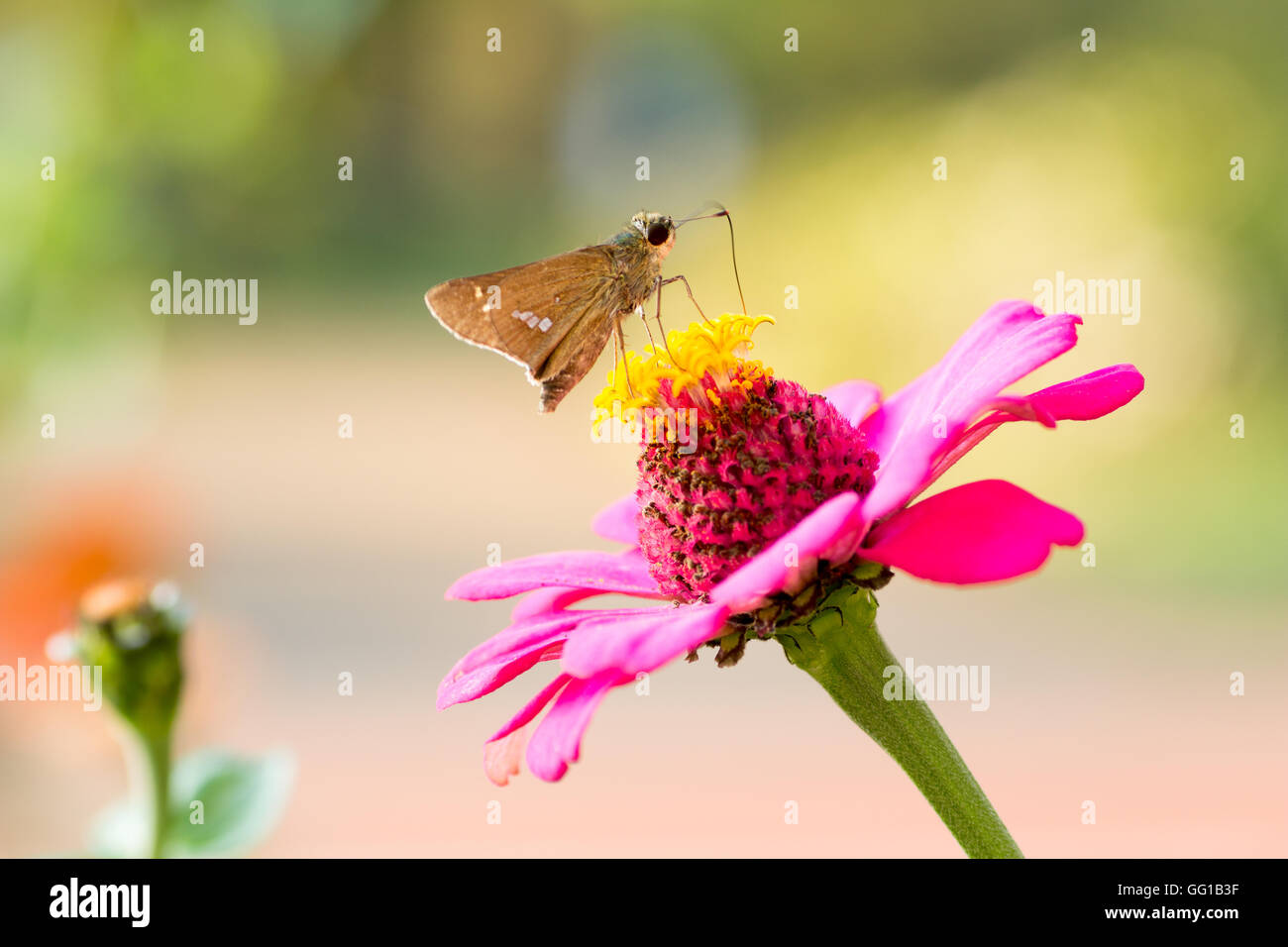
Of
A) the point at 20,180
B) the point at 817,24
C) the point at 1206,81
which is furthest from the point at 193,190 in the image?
the point at 1206,81

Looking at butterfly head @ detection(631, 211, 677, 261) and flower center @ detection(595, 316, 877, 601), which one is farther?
butterfly head @ detection(631, 211, 677, 261)

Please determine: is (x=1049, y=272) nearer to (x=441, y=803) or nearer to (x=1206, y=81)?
(x=1206, y=81)

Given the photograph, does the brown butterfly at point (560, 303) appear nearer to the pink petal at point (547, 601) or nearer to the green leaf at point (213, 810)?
the pink petal at point (547, 601)

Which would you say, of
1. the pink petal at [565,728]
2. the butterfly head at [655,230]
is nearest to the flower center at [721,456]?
the pink petal at [565,728]

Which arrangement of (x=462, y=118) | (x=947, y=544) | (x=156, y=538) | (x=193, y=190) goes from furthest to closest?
(x=462, y=118), (x=193, y=190), (x=156, y=538), (x=947, y=544)

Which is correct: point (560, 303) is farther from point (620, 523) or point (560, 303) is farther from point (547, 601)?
point (547, 601)

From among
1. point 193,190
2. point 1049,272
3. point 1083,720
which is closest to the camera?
point 1083,720

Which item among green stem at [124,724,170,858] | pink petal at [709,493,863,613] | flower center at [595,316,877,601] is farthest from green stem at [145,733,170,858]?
pink petal at [709,493,863,613]

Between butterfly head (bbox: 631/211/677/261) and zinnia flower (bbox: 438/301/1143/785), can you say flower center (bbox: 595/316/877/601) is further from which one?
butterfly head (bbox: 631/211/677/261)
